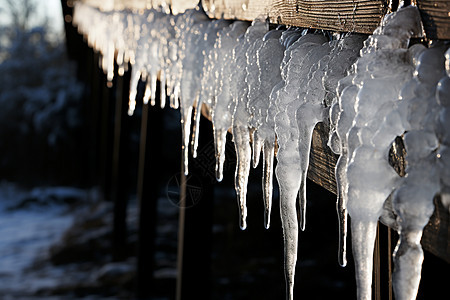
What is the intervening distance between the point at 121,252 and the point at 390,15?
25.4 feet

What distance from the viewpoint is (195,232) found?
10.5ft

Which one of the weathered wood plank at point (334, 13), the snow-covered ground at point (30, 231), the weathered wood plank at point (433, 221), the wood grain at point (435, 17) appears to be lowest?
the snow-covered ground at point (30, 231)

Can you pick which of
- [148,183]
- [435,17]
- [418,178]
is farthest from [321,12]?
[148,183]

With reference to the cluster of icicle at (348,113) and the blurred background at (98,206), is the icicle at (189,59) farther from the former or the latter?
the blurred background at (98,206)

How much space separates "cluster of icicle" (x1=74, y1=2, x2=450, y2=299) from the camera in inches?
27.7

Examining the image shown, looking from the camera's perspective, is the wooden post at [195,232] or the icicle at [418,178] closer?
the icicle at [418,178]

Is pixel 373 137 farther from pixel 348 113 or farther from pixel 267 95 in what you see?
pixel 267 95

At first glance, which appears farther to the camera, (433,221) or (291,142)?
(291,142)

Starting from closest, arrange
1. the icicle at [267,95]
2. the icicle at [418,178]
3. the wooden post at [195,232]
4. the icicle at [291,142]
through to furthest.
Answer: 1. the icicle at [418,178]
2. the icicle at [291,142]
3. the icicle at [267,95]
4. the wooden post at [195,232]

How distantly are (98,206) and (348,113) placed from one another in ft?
34.6

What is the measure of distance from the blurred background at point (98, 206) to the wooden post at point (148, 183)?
0.02 meters

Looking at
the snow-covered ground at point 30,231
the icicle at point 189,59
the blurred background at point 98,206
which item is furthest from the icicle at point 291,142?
the snow-covered ground at point 30,231

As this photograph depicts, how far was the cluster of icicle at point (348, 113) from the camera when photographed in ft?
2.31

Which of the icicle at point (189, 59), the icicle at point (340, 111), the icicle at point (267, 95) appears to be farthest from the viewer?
the icicle at point (189, 59)
